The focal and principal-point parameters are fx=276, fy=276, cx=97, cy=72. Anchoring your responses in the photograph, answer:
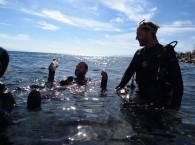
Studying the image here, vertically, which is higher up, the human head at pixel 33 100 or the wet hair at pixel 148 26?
the wet hair at pixel 148 26

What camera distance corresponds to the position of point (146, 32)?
24.6 feet

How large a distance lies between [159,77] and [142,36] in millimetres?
1266

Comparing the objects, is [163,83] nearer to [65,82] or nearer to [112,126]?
[112,126]

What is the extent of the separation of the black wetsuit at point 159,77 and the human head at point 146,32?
0.24 meters

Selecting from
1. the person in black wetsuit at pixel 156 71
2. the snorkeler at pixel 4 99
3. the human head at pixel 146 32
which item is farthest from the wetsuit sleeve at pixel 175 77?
the snorkeler at pixel 4 99

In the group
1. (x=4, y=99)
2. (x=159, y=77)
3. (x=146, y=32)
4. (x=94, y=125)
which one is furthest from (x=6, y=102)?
(x=146, y=32)

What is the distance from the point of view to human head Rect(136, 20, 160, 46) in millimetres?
7473

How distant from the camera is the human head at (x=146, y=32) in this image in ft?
24.5

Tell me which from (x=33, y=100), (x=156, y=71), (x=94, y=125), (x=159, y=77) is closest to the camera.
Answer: (x=94, y=125)

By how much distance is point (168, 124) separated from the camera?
18.7ft

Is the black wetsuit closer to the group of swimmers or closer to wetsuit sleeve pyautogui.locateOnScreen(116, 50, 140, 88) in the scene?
the group of swimmers

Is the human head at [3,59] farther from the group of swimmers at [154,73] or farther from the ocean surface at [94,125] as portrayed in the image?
the group of swimmers at [154,73]

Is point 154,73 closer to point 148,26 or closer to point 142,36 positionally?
point 142,36

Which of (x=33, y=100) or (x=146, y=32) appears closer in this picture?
(x=33, y=100)
